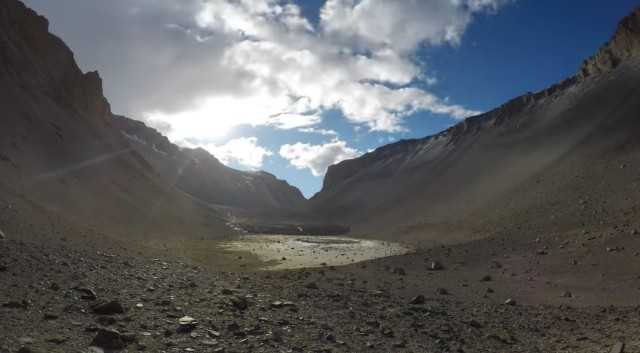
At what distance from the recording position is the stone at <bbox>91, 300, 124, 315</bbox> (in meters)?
10.5

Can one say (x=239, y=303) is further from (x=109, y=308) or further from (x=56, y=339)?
(x=56, y=339)

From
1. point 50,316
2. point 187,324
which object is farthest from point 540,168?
point 50,316

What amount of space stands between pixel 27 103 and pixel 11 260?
47530mm

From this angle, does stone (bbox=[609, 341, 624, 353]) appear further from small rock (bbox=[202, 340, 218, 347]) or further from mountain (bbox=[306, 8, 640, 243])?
mountain (bbox=[306, 8, 640, 243])

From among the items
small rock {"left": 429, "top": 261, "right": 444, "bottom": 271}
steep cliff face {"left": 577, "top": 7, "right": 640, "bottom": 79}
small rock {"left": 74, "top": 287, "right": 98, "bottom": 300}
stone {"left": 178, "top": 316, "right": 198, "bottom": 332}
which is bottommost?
small rock {"left": 429, "top": 261, "right": 444, "bottom": 271}

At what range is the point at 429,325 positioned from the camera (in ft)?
43.4

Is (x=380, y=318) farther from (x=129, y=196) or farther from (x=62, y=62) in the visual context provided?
(x=62, y=62)

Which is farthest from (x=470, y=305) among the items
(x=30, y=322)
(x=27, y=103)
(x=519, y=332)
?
(x=27, y=103)

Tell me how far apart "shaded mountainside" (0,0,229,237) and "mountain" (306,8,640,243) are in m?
37.3

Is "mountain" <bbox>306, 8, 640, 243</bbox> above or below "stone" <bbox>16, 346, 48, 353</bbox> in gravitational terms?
above

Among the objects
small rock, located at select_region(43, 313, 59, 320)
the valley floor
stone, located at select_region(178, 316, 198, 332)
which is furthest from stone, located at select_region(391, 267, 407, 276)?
small rock, located at select_region(43, 313, 59, 320)

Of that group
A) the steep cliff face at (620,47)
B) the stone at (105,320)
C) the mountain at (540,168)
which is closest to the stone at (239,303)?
the stone at (105,320)

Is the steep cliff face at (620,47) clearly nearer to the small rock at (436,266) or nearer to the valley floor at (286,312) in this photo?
the valley floor at (286,312)

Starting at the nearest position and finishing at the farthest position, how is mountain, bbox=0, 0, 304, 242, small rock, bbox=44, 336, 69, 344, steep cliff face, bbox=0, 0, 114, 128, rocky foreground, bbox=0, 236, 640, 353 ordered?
1. small rock, bbox=44, 336, 69, 344
2. rocky foreground, bbox=0, 236, 640, 353
3. mountain, bbox=0, 0, 304, 242
4. steep cliff face, bbox=0, 0, 114, 128
